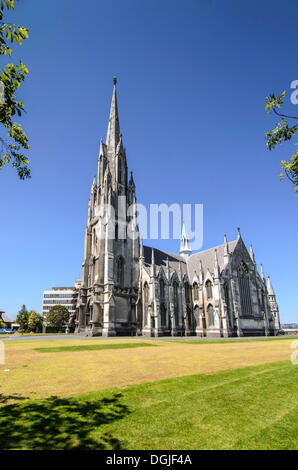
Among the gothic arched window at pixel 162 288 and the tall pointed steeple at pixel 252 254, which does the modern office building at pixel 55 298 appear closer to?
the gothic arched window at pixel 162 288

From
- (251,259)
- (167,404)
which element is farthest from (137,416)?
(251,259)

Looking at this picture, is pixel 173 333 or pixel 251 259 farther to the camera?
pixel 251 259

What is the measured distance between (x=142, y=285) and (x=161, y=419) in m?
39.9

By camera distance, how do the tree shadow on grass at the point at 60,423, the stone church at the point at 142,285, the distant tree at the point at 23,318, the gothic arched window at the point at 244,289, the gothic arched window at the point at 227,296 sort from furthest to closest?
the distant tree at the point at 23,318, the gothic arched window at the point at 244,289, the gothic arched window at the point at 227,296, the stone church at the point at 142,285, the tree shadow on grass at the point at 60,423

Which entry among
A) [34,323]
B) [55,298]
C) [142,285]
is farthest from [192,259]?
[55,298]

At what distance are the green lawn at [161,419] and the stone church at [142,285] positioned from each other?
3377 cm

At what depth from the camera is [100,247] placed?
140 feet

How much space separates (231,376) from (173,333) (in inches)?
1384

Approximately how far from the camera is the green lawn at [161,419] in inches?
157

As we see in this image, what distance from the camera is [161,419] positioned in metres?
4.90

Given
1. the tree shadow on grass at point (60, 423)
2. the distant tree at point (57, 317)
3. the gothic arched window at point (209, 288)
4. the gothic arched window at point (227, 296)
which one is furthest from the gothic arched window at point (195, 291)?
the tree shadow on grass at point (60, 423)

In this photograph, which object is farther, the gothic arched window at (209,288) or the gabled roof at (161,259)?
the gabled roof at (161,259)

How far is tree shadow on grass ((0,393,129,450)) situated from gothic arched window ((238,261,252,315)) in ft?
148
